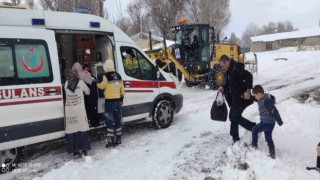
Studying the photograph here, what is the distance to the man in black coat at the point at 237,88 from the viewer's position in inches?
Result: 241

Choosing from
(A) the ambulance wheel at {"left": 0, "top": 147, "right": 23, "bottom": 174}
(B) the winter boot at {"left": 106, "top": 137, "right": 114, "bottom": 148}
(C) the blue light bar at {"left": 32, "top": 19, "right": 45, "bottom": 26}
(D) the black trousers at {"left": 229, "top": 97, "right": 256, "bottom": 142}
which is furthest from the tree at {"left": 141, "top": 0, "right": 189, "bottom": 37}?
(A) the ambulance wheel at {"left": 0, "top": 147, "right": 23, "bottom": 174}

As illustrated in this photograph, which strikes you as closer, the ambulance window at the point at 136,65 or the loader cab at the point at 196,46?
the ambulance window at the point at 136,65

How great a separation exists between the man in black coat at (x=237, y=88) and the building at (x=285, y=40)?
58526 mm

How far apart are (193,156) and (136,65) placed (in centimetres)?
256

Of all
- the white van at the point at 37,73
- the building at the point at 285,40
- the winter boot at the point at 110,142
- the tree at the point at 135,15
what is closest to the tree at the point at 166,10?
the tree at the point at 135,15

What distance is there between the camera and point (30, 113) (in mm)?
5570

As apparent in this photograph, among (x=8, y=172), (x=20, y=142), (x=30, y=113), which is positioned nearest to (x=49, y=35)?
(x=30, y=113)

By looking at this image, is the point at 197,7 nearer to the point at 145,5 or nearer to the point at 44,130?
the point at 145,5

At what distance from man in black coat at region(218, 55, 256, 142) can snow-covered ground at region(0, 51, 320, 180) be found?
487 millimetres

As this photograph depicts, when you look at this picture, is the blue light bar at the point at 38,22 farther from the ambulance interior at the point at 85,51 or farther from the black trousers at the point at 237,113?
the black trousers at the point at 237,113

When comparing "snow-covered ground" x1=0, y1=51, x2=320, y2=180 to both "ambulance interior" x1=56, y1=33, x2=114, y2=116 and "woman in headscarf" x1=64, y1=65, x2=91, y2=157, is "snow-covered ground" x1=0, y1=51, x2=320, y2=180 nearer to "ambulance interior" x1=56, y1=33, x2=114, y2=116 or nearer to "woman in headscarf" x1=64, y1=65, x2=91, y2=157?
"woman in headscarf" x1=64, y1=65, x2=91, y2=157

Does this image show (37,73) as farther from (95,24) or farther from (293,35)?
(293,35)

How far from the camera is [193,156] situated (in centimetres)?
601

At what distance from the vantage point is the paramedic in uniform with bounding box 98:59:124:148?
655cm
